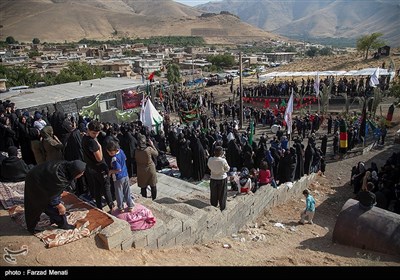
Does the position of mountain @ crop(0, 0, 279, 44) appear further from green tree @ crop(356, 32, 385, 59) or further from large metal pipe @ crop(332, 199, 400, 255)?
large metal pipe @ crop(332, 199, 400, 255)

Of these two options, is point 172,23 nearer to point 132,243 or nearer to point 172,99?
point 172,99


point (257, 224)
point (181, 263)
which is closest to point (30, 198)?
point (181, 263)

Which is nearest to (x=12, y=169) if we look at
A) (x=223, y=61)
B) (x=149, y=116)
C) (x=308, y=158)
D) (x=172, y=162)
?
(x=172, y=162)

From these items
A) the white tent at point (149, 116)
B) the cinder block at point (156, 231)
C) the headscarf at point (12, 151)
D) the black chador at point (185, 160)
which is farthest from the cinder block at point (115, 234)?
the white tent at point (149, 116)

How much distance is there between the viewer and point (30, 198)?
14.3 ft

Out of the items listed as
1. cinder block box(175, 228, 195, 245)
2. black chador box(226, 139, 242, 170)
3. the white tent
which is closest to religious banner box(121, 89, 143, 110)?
the white tent

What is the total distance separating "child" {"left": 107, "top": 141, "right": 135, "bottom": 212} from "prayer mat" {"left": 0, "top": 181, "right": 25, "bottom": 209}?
1.77m

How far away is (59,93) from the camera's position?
17.1 meters

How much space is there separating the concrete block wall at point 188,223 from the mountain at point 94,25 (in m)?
124

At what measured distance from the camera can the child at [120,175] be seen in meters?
5.12

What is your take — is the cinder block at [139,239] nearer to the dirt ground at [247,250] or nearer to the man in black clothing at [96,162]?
the dirt ground at [247,250]

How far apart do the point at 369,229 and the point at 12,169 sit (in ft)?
20.9

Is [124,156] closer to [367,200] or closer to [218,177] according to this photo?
[218,177]

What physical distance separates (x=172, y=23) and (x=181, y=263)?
15763cm
